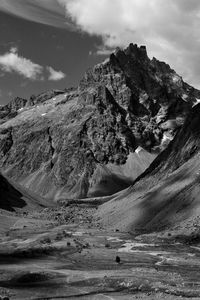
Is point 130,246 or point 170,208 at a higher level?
point 170,208

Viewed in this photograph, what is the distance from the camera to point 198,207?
11006 cm

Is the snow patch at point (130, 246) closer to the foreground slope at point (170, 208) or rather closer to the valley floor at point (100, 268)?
the valley floor at point (100, 268)

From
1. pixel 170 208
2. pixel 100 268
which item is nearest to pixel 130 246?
pixel 100 268

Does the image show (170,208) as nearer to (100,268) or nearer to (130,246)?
(130,246)

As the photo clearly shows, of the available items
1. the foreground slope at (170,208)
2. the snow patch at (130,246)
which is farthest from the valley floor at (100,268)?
the foreground slope at (170,208)

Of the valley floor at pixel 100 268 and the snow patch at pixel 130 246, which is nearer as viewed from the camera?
the valley floor at pixel 100 268

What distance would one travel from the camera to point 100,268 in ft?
Result: 217

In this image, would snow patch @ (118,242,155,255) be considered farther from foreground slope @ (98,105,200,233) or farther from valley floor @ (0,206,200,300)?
foreground slope @ (98,105,200,233)

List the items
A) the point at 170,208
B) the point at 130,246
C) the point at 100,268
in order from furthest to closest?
the point at 170,208 → the point at 130,246 → the point at 100,268

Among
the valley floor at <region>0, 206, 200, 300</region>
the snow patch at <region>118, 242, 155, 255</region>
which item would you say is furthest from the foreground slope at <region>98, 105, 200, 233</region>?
the snow patch at <region>118, 242, 155, 255</region>

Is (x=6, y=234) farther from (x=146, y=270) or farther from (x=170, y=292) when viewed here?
(x=170, y=292)

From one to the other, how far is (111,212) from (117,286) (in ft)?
398

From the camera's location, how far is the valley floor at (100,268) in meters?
45.0

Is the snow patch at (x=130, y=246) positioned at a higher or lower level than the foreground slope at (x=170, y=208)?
lower
